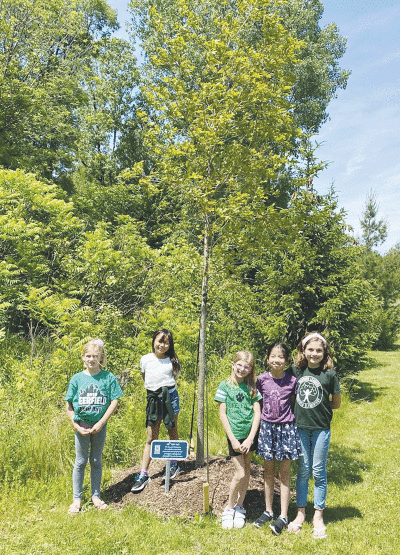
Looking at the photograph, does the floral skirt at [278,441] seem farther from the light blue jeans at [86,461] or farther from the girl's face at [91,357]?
the girl's face at [91,357]

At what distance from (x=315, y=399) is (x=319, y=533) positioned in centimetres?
102

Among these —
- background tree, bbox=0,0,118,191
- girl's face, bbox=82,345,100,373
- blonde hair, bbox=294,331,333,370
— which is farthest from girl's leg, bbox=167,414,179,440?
background tree, bbox=0,0,118,191

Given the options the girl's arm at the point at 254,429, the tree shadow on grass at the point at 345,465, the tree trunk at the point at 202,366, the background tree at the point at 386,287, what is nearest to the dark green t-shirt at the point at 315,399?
the girl's arm at the point at 254,429

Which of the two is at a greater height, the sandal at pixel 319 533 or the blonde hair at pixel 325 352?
the blonde hair at pixel 325 352

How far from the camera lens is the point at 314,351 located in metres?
3.62

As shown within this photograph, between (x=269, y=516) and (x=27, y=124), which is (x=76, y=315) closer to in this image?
(x=269, y=516)

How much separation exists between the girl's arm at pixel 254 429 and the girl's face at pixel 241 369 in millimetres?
267

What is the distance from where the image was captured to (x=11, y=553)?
2898mm

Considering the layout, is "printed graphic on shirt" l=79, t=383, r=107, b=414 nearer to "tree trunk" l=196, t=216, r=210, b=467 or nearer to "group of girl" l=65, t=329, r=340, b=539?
"group of girl" l=65, t=329, r=340, b=539

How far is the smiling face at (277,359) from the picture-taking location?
12.0ft

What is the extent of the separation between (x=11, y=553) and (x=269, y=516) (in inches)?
77.8

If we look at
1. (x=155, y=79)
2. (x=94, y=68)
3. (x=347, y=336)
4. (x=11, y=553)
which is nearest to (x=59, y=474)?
(x=11, y=553)

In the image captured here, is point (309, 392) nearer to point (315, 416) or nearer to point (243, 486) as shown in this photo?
point (315, 416)

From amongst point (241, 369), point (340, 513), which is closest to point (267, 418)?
point (241, 369)
